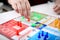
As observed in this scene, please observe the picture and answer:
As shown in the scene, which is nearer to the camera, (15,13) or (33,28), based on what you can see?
(33,28)

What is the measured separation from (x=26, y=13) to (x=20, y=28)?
8 centimetres

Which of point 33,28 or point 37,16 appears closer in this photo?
point 33,28

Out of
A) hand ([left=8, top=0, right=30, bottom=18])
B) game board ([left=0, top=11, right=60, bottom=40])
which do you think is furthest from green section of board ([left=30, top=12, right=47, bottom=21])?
hand ([left=8, top=0, right=30, bottom=18])

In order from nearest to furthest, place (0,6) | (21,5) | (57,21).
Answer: (21,5) < (57,21) < (0,6)

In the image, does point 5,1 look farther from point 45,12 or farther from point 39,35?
point 39,35

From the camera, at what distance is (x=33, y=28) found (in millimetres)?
582

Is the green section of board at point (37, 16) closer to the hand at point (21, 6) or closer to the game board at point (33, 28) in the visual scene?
the game board at point (33, 28)

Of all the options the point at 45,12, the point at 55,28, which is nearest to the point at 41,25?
the point at 55,28

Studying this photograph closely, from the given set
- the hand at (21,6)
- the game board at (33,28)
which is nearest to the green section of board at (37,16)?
the game board at (33,28)

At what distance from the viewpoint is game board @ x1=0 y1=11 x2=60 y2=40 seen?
0.52m

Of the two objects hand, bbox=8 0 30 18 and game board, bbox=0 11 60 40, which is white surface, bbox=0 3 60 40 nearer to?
game board, bbox=0 11 60 40

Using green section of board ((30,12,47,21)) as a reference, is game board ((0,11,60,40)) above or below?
below

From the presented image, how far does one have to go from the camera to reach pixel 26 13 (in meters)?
0.54

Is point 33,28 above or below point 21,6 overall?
below
